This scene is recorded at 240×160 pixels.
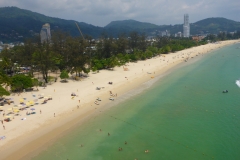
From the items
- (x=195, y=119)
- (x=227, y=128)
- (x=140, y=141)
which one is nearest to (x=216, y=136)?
(x=227, y=128)

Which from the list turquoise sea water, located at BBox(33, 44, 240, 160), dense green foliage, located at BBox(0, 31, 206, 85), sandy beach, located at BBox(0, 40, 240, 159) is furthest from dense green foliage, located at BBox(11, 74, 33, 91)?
turquoise sea water, located at BBox(33, 44, 240, 160)

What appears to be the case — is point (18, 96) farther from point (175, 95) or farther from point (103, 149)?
point (175, 95)

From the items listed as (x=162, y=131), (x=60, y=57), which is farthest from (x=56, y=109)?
(x=60, y=57)

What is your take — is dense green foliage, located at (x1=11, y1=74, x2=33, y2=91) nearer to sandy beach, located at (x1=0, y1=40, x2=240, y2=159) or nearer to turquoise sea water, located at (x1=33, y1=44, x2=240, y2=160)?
sandy beach, located at (x1=0, y1=40, x2=240, y2=159)

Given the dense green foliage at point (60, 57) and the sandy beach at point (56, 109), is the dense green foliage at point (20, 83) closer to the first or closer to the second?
the dense green foliage at point (60, 57)

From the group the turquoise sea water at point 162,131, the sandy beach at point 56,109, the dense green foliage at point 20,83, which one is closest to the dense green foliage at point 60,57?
the dense green foliage at point 20,83
